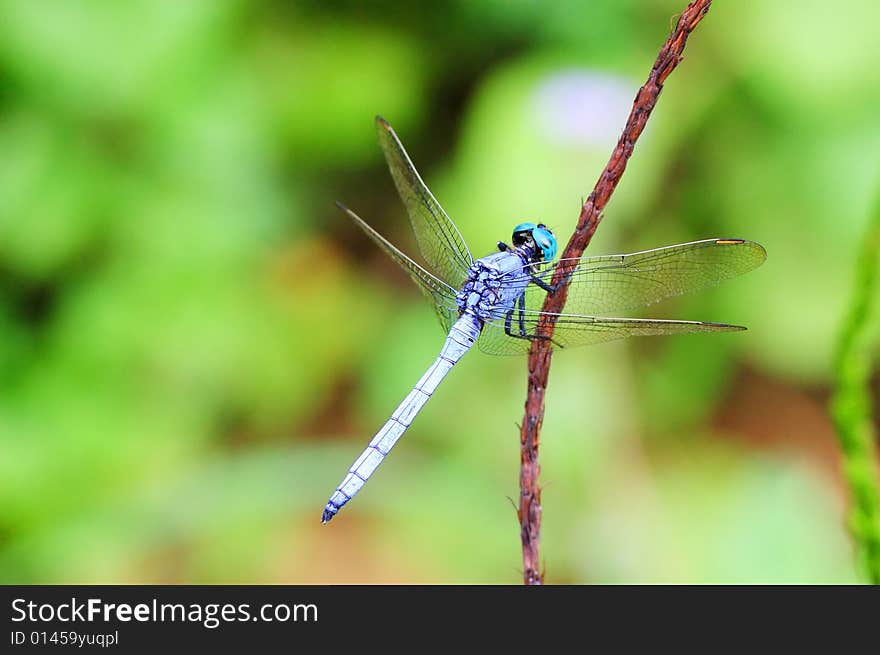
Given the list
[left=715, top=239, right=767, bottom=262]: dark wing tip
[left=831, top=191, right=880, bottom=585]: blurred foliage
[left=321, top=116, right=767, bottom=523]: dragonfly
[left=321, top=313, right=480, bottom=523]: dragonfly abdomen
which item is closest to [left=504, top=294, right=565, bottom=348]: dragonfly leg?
[left=321, top=116, right=767, bottom=523]: dragonfly

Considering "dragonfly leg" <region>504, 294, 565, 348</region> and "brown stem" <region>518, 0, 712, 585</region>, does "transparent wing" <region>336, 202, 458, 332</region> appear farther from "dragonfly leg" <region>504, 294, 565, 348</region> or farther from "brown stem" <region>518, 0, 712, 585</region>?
"brown stem" <region>518, 0, 712, 585</region>

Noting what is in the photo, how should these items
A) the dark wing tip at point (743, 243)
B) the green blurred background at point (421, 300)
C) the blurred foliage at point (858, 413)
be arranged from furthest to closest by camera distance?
the green blurred background at point (421, 300) < the dark wing tip at point (743, 243) < the blurred foliage at point (858, 413)

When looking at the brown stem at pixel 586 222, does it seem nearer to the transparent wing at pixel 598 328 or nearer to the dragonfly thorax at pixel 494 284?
the transparent wing at pixel 598 328

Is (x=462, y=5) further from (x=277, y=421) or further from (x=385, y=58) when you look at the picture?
(x=277, y=421)

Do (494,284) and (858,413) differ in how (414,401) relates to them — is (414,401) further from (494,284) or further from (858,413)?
(858,413)

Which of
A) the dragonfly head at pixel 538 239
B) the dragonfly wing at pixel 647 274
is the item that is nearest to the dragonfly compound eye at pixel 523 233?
the dragonfly head at pixel 538 239

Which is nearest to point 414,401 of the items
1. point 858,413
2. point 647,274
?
point 647,274
